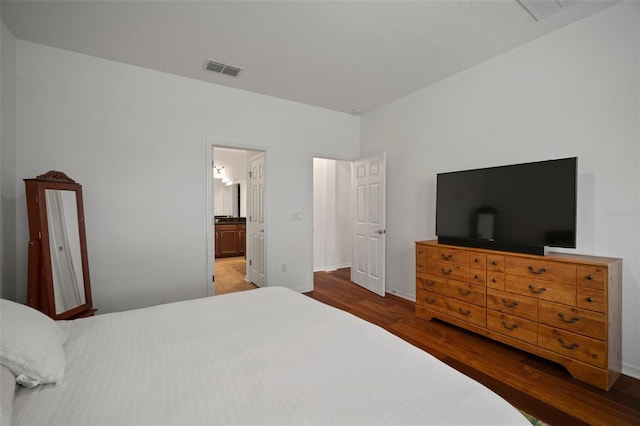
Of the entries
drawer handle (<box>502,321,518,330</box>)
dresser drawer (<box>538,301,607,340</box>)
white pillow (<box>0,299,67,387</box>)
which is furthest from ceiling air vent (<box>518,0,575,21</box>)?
white pillow (<box>0,299,67,387</box>)

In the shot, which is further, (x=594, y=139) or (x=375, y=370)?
(x=594, y=139)

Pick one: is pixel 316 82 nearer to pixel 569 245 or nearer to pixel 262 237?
pixel 262 237

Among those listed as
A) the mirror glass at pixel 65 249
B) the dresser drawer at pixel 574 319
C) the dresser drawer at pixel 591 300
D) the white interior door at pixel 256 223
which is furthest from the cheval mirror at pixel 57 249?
the dresser drawer at pixel 591 300

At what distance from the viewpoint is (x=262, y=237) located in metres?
4.22

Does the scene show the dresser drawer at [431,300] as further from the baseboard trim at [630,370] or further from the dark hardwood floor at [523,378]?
the baseboard trim at [630,370]

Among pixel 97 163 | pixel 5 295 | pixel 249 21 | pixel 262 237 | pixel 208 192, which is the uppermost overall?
pixel 249 21

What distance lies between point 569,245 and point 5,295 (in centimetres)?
473

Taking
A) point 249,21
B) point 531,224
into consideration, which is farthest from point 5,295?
point 531,224

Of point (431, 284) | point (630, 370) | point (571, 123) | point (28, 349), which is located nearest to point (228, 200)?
point (431, 284)

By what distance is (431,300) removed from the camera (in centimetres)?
311

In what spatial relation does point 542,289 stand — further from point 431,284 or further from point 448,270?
point 431,284

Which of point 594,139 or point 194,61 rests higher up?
point 194,61

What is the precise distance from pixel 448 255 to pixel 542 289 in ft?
2.72

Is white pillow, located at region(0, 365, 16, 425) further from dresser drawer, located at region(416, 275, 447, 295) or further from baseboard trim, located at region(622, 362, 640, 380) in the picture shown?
baseboard trim, located at region(622, 362, 640, 380)
